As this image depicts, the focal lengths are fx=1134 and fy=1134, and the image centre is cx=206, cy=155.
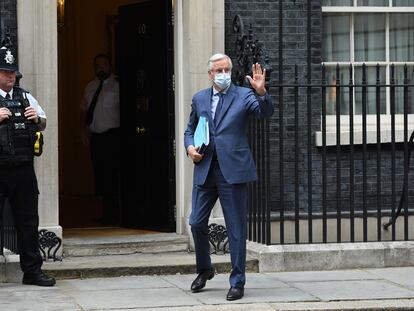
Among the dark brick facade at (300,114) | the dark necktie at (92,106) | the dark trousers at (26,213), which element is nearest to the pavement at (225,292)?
the dark trousers at (26,213)

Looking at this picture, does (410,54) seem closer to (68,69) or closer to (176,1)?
(176,1)

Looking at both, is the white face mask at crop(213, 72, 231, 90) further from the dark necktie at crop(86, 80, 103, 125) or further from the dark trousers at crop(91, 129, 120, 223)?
the dark necktie at crop(86, 80, 103, 125)

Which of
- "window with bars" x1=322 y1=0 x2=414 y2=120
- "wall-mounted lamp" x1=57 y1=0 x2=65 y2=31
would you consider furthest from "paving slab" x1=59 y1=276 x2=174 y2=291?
"wall-mounted lamp" x1=57 y1=0 x2=65 y2=31

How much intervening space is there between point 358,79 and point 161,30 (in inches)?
84.2

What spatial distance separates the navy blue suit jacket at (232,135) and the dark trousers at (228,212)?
0.24 feet

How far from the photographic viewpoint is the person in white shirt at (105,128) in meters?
12.9

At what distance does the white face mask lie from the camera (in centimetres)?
877

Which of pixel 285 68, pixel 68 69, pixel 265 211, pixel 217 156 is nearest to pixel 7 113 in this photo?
pixel 217 156

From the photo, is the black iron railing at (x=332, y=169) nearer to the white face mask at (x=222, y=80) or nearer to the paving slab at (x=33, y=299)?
the white face mask at (x=222, y=80)

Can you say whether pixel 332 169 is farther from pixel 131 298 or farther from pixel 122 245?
pixel 131 298

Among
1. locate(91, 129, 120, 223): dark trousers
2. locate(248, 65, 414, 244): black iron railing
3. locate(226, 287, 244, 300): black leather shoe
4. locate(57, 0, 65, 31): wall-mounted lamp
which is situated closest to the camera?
locate(226, 287, 244, 300): black leather shoe

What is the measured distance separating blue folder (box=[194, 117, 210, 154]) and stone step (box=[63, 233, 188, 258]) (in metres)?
2.48

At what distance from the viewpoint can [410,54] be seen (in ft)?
39.9

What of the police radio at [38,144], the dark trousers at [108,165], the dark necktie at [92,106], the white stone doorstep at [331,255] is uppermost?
the dark necktie at [92,106]
